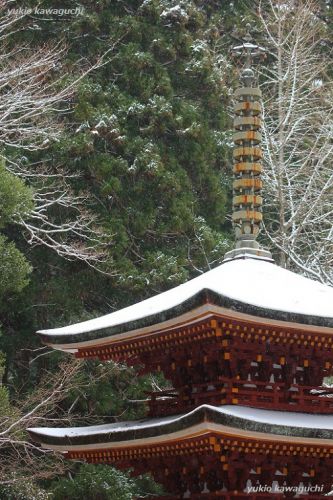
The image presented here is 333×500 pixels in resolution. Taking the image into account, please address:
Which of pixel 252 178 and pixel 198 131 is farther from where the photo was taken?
pixel 198 131

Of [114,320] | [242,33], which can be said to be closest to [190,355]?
[114,320]

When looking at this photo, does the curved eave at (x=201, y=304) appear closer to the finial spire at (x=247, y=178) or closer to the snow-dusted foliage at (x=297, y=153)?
the finial spire at (x=247, y=178)

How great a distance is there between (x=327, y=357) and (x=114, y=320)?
249 cm

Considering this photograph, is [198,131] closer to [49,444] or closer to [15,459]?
[15,459]

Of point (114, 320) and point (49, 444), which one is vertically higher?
point (114, 320)

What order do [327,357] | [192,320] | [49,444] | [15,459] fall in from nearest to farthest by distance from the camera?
[192,320] → [327,357] → [49,444] → [15,459]

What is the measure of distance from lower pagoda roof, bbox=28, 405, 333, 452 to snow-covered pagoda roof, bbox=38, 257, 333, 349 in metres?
1.06

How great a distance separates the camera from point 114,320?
43.4 feet

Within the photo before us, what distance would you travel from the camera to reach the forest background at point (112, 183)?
19.9 m

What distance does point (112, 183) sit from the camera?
21.4 meters

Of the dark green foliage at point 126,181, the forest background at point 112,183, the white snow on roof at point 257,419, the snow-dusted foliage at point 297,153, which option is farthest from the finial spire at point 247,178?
the dark green foliage at point 126,181

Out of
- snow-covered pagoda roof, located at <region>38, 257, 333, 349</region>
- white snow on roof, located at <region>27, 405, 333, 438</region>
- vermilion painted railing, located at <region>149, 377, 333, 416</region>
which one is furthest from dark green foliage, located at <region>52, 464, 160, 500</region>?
vermilion painted railing, located at <region>149, 377, 333, 416</region>

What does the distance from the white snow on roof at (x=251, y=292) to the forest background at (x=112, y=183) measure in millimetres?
5560

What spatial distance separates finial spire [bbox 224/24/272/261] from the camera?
13664mm
